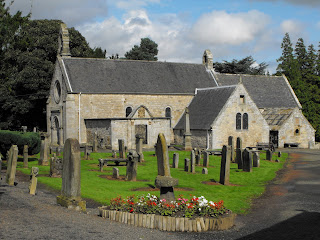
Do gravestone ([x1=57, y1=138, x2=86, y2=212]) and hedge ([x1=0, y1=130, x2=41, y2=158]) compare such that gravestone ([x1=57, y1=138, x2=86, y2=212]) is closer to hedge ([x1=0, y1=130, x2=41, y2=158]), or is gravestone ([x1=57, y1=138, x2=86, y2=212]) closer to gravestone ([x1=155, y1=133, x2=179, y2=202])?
gravestone ([x1=155, y1=133, x2=179, y2=202])

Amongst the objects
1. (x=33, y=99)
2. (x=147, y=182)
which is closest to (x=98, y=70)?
(x=33, y=99)

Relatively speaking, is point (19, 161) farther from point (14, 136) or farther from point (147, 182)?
point (147, 182)

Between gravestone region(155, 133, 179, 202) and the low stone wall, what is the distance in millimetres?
1672

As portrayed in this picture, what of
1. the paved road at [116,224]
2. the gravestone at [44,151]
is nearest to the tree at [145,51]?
the gravestone at [44,151]

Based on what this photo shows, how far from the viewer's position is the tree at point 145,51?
305ft

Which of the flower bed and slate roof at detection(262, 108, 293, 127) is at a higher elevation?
slate roof at detection(262, 108, 293, 127)

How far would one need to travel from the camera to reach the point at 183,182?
22.0 meters

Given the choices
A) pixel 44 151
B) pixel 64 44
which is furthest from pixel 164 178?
pixel 64 44

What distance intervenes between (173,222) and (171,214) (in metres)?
0.38

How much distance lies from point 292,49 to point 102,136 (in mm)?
62872

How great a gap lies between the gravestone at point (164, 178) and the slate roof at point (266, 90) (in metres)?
42.7

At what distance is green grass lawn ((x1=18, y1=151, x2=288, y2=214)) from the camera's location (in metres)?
17.6

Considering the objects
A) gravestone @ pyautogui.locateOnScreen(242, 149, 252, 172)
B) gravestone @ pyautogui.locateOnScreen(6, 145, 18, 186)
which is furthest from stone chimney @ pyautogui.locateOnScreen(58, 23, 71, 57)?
gravestone @ pyautogui.locateOnScreen(6, 145, 18, 186)

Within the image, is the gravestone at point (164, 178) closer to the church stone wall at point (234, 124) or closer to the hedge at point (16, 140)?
the hedge at point (16, 140)
